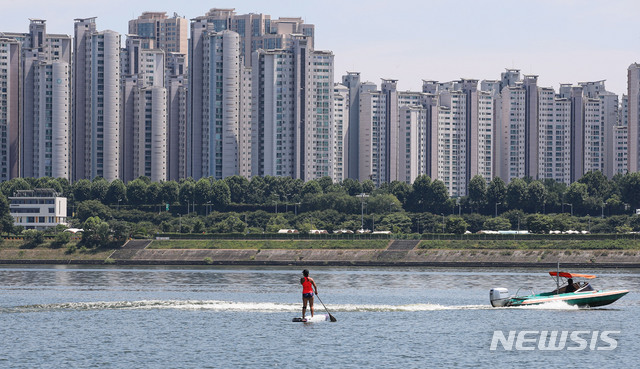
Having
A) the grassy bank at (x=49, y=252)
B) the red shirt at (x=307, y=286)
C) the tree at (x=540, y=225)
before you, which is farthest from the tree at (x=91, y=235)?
the red shirt at (x=307, y=286)

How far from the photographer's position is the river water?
5150 cm

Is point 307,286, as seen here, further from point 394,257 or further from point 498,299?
point 394,257

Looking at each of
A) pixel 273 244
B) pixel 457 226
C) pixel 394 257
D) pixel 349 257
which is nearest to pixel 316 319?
pixel 394 257

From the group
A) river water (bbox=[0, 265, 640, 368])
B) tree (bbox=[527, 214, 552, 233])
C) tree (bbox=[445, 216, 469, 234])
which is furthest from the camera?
tree (bbox=[527, 214, 552, 233])

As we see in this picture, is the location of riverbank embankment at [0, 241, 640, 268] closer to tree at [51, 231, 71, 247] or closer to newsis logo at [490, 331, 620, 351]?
tree at [51, 231, 71, 247]

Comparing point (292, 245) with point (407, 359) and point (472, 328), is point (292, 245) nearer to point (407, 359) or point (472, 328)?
point (472, 328)

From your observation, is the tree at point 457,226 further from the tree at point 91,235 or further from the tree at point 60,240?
the tree at point 60,240

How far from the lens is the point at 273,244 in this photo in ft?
587

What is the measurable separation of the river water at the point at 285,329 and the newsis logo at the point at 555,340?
27cm

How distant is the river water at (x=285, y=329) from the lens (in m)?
51.5

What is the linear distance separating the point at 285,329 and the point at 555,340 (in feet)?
51.1

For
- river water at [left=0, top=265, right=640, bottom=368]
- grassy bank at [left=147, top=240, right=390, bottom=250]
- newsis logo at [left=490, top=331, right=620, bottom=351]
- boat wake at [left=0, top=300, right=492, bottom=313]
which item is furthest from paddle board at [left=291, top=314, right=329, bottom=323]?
grassy bank at [left=147, top=240, right=390, bottom=250]

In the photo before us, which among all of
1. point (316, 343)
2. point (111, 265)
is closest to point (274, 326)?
point (316, 343)

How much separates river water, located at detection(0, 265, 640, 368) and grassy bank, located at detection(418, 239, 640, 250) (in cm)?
6349
